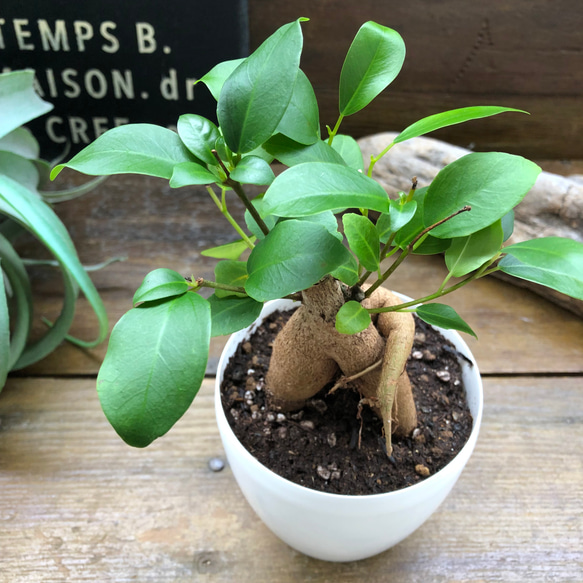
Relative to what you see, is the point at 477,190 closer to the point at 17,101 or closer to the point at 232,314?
the point at 232,314

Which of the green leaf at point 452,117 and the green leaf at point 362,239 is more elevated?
the green leaf at point 452,117

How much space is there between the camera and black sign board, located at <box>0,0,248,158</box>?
2.68ft

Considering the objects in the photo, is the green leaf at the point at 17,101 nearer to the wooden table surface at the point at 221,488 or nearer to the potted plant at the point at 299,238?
the wooden table surface at the point at 221,488

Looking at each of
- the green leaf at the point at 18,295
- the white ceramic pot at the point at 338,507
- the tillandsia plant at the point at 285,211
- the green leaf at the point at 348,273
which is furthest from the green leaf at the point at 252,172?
the green leaf at the point at 18,295

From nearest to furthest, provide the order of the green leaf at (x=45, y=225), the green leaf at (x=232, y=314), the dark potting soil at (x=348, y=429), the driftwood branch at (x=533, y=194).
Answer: the green leaf at (x=232, y=314), the dark potting soil at (x=348, y=429), the green leaf at (x=45, y=225), the driftwood branch at (x=533, y=194)

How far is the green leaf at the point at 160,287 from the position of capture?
0.37 metres

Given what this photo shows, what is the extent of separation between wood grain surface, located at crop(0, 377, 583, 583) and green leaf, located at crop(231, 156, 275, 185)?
458 millimetres

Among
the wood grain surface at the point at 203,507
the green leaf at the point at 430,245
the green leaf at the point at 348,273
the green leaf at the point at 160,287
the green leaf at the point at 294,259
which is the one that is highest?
the green leaf at the point at 294,259

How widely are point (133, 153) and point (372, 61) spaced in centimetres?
19

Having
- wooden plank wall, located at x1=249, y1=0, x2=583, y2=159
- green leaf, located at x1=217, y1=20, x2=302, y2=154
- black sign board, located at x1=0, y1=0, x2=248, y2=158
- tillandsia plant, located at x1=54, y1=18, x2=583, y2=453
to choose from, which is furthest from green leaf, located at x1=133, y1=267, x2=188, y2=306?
wooden plank wall, located at x1=249, y1=0, x2=583, y2=159

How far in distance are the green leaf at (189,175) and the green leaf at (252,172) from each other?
0.06ft

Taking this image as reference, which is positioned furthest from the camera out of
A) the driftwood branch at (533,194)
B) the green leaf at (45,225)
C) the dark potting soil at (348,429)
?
the driftwood branch at (533,194)

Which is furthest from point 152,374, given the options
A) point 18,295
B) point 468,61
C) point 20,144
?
point 468,61

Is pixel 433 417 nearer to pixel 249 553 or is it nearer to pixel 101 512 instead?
pixel 249 553
